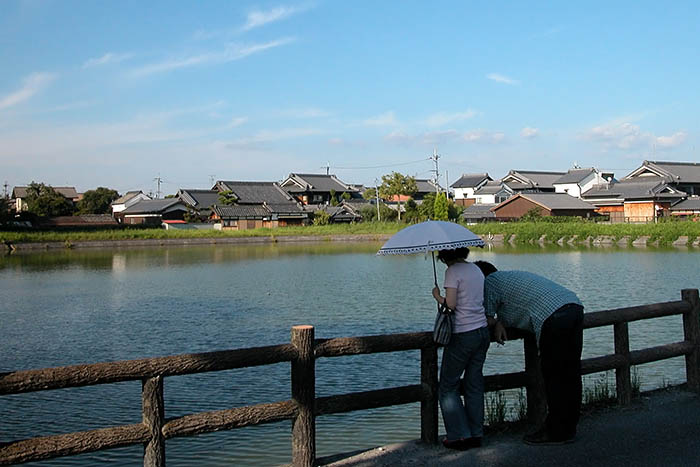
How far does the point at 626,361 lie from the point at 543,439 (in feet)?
3.98

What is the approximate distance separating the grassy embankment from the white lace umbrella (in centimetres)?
3723

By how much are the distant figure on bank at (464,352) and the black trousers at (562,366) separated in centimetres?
40

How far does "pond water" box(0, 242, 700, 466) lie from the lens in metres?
7.13

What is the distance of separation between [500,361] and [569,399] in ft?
17.7

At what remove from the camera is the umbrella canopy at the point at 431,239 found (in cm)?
431

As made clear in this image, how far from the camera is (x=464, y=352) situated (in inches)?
170

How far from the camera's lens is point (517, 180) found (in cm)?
7256

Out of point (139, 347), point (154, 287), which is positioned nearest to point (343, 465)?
point (139, 347)

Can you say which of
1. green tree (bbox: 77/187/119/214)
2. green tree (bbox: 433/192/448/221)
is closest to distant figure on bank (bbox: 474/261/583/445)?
green tree (bbox: 433/192/448/221)

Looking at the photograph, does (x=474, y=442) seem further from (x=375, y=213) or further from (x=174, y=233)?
(x=375, y=213)

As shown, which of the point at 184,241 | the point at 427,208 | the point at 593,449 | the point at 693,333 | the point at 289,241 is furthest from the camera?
the point at 427,208

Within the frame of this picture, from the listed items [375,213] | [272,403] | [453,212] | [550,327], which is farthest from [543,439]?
[375,213]

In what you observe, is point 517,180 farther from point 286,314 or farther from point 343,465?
point 343,465

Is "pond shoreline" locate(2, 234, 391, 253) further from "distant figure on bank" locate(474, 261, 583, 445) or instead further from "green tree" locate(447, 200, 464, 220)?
"distant figure on bank" locate(474, 261, 583, 445)
